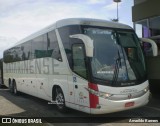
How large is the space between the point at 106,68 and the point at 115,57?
22.6 inches

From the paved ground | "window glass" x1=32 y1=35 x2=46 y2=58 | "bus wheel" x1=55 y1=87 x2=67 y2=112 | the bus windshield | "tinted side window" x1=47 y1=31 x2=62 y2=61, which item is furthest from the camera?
"window glass" x1=32 y1=35 x2=46 y2=58

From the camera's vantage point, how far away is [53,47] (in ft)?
36.9

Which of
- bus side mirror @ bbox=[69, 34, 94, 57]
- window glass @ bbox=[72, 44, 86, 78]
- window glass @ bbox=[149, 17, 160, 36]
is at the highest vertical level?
window glass @ bbox=[149, 17, 160, 36]

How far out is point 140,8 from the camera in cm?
1612

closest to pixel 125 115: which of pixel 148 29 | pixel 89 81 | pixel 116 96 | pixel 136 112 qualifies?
pixel 136 112

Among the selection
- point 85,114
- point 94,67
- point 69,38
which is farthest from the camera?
point 85,114

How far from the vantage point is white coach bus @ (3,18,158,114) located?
8.77m

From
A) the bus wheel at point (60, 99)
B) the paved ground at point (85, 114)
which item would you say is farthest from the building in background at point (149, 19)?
the bus wheel at point (60, 99)

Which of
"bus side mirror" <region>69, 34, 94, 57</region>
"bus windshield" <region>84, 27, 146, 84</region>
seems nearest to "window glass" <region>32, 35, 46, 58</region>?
"bus windshield" <region>84, 27, 146, 84</region>

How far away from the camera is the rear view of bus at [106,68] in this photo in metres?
8.72

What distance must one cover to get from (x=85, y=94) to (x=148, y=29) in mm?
8053

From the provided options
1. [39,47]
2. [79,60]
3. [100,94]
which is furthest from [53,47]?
[100,94]

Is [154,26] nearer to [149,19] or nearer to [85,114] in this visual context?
[149,19]

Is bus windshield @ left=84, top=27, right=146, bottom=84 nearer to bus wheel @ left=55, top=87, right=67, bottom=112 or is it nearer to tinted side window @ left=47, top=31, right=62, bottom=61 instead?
Result: tinted side window @ left=47, top=31, right=62, bottom=61
